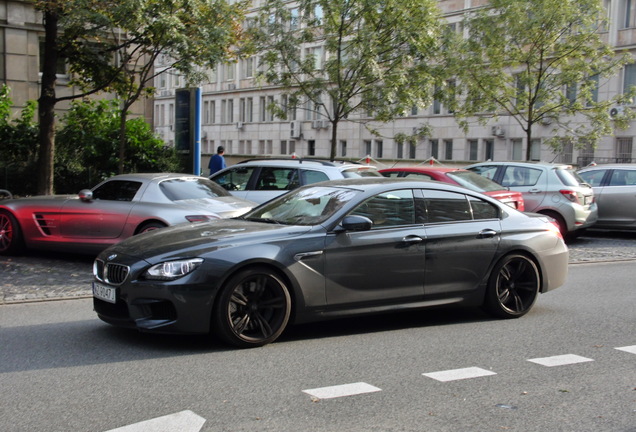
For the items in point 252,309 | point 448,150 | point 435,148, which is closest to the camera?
point 252,309

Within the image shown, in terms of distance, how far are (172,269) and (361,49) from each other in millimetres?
15125

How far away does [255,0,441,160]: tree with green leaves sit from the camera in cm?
2061

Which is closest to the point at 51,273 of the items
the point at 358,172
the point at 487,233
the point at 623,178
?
the point at 358,172

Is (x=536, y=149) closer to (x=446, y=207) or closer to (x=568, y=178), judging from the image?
(x=568, y=178)

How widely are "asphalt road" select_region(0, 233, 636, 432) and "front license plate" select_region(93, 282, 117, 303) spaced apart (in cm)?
38

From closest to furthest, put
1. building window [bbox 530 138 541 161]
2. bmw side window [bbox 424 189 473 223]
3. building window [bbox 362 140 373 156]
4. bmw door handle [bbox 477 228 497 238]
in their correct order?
bmw side window [bbox 424 189 473 223] → bmw door handle [bbox 477 228 497 238] → building window [bbox 530 138 541 161] → building window [bbox 362 140 373 156]

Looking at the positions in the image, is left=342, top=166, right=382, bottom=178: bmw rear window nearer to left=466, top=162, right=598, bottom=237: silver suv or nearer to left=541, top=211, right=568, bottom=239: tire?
left=466, top=162, right=598, bottom=237: silver suv

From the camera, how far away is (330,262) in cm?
709

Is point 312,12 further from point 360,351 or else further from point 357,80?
point 360,351

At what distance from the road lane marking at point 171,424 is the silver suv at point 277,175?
8542mm

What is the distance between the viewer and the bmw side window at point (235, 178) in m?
14.5

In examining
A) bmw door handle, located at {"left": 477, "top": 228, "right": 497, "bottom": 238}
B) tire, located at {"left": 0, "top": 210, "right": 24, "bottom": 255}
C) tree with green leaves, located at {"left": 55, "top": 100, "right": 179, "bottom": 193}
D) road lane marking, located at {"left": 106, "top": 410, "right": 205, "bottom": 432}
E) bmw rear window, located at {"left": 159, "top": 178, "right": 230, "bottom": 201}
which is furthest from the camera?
tree with green leaves, located at {"left": 55, "top": 100, "right": 179, "bottom": 193}

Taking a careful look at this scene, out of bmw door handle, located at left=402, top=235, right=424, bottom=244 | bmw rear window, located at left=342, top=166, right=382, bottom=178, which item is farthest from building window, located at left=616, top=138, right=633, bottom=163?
bmw door handle, located at left=402, top=235, right=424, bottom=244

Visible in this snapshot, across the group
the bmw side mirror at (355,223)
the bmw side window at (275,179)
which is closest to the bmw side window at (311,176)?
the bmw side window at (275,179)
